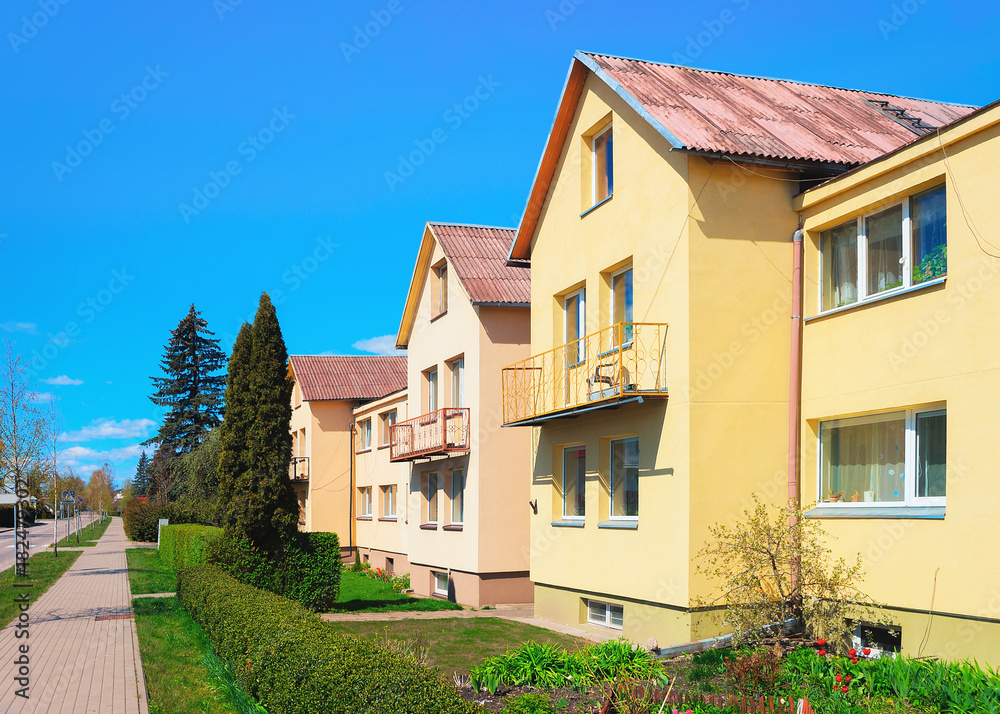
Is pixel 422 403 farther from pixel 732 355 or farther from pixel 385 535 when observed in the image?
pixel 732 355

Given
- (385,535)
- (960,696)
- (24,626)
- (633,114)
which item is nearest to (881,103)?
(633,114)

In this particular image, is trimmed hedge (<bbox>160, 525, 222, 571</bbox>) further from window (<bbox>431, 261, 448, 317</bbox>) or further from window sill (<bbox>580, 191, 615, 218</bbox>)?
window sill (<bbox>580, 191, 615, 218</bbox>)

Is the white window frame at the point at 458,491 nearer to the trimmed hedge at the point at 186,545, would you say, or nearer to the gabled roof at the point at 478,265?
the gabled roof at the point at 478,265

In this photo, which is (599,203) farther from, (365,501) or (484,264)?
(365,501)

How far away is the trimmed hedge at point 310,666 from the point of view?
19.2ft

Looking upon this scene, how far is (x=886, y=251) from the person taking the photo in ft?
34.5

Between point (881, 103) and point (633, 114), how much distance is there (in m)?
5.15

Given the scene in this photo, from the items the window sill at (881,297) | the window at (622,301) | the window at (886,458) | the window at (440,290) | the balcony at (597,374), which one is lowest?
the window at (886,458)

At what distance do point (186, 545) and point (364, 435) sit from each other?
10238 millimetres

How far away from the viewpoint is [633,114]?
13.3m

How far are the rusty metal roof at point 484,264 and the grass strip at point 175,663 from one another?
9016mm

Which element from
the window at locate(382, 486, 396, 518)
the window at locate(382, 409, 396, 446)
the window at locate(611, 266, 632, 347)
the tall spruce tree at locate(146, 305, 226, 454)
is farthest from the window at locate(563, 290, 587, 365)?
the tall spruce tree at locate(146, 305, 226, 454)

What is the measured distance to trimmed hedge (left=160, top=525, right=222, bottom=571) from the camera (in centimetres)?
2102

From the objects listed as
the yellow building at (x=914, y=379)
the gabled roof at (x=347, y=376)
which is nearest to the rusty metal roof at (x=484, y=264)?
the yellow building at (x=914, y=379)
